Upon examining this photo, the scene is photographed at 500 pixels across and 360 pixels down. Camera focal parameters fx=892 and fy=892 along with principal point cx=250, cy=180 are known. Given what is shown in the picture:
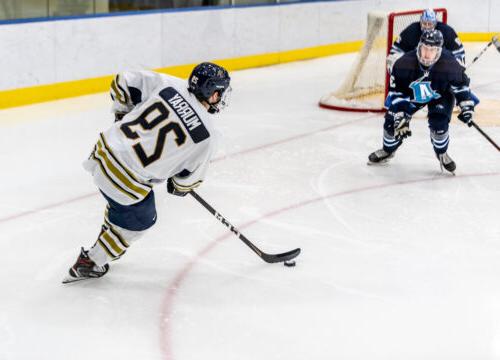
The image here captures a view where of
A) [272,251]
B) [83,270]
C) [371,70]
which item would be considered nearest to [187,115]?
[83,270]

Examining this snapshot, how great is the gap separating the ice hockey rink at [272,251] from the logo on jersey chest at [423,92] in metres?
0.44

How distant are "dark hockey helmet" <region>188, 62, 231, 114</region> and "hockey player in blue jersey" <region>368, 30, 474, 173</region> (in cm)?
182

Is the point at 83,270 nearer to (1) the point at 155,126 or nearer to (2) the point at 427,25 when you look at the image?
(1) the point at 155,126

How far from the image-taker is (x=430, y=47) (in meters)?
4.39

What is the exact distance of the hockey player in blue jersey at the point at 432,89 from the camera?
4457mm

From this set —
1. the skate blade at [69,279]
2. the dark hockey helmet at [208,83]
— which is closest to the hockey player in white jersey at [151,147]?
the dark hockey helmet at [208,83]

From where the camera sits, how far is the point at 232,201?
4285 mm

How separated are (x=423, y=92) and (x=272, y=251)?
59.6 inches

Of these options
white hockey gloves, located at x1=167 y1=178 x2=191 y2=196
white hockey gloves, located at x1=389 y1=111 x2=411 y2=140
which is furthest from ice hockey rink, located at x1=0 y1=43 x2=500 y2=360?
A: white hockey gloves, located at x1=167 y1=178 x2=191 y2=196

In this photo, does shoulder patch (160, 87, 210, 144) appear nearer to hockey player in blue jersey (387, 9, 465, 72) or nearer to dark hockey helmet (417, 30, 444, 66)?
dark hockey helmet (417, 30, 444, 66)

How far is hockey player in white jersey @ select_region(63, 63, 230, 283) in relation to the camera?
9.19 feet

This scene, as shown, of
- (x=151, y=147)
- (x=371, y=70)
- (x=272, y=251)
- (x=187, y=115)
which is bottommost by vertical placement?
(x=272, y=251)

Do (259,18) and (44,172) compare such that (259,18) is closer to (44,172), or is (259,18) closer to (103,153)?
(44,172)

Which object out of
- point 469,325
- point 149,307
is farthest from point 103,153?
point 469,325
